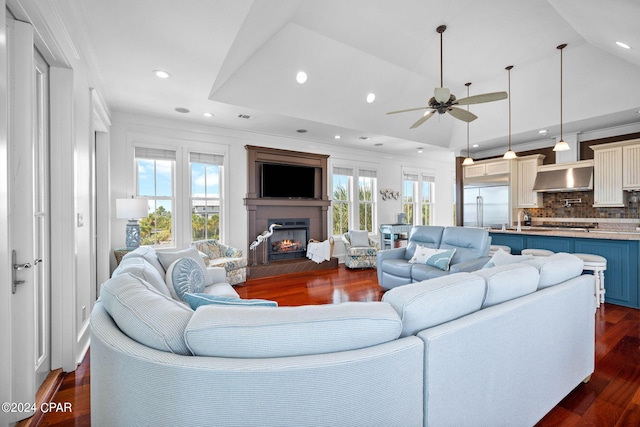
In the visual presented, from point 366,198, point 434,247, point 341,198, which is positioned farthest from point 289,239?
point 434,247

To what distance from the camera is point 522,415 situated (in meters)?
1.54

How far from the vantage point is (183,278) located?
2.45 meters

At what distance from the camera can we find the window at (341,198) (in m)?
6.86

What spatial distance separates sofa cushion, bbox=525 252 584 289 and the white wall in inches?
179

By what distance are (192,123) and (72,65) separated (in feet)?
9.04

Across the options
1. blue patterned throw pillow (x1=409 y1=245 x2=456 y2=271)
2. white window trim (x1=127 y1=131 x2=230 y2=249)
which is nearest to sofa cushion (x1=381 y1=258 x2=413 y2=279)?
blue patterned throw pillow (x1=409 y1=245 x2=456 y2=271)

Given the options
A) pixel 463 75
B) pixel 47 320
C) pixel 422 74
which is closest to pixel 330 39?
pixel 422 74

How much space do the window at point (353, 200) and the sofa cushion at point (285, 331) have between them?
576cm

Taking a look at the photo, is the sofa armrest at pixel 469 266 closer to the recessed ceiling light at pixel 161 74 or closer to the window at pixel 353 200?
the window at pixel 353 200

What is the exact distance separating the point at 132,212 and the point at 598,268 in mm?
5737

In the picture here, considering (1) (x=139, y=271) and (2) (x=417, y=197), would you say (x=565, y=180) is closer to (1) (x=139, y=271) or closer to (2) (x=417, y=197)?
(2) (x=417, y=197)

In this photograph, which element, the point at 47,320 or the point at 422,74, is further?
the point at 422,74

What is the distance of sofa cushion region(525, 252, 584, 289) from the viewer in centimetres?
183

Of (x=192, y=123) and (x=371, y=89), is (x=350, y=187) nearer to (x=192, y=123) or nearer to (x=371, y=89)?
(x=371, y=89)
